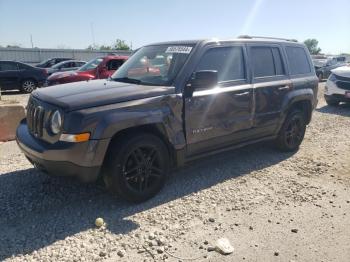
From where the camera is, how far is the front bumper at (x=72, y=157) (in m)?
3.50

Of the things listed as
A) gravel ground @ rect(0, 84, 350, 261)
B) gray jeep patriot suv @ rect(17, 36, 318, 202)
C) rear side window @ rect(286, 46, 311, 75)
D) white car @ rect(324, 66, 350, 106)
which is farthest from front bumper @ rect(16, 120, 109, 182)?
white car @ rect(324, 66, 350, 106)

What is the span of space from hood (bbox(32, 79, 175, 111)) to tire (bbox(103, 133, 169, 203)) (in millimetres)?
462

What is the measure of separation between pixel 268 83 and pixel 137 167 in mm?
2553

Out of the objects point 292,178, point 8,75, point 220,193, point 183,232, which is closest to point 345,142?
point 292,178

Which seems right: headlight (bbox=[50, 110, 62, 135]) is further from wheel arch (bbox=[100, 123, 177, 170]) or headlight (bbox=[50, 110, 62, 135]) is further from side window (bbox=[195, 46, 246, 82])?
side window (bbox=[195, 46, 246, 82])

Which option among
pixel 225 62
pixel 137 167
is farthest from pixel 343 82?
pixel 137 167

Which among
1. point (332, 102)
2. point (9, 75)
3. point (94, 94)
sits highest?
point (94, 94)

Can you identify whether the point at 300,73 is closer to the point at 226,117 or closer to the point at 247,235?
the point at 226,117

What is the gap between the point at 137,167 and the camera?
4004mm

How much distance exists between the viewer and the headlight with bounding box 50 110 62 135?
3.58 m

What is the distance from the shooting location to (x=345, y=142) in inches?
277

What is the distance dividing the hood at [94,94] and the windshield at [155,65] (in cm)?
24

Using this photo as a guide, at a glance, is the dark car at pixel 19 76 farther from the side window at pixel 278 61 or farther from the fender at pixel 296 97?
the fender at pixel 296 97

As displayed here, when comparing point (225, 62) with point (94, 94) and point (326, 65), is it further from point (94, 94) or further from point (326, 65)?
point (326, 65)
